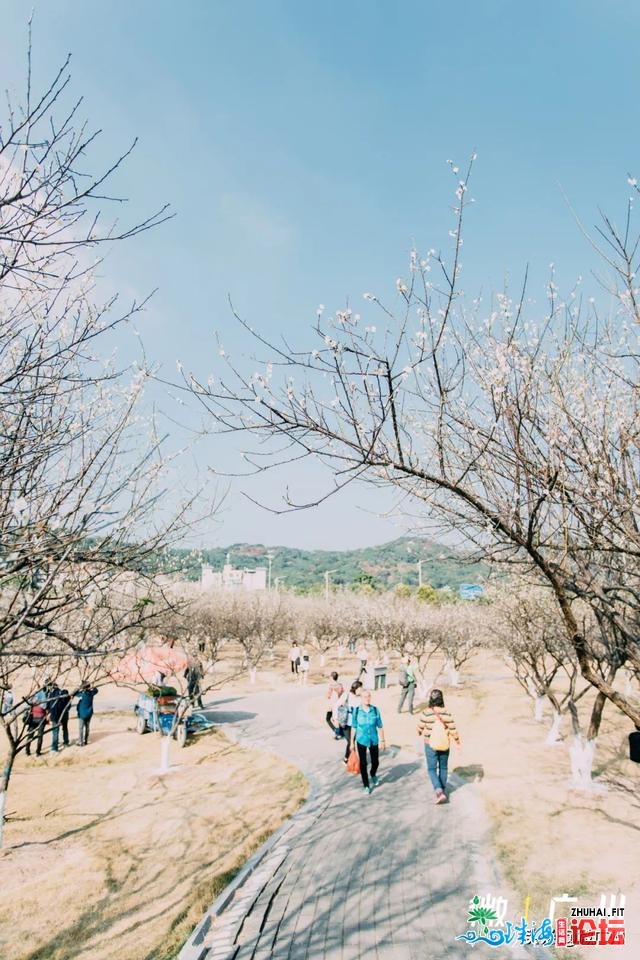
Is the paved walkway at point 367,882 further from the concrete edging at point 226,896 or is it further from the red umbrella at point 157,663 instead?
the red umbrella at point 157,663

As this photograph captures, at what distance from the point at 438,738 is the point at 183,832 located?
4111 millimetres

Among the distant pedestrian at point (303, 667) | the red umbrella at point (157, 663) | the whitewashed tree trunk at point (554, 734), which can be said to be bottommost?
the distant pedestrian at point (303, 667)

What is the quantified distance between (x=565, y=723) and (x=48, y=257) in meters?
19.4

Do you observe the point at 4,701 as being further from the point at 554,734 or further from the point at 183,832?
the point at 554,734

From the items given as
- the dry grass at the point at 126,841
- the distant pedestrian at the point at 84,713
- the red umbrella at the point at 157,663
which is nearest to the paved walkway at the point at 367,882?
the dry grass at the point at 126,841

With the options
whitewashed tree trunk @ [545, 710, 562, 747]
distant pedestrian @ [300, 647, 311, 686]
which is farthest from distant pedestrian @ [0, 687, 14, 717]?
distant pedestrian @ [300, 647, 311, 686]

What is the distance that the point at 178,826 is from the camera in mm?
9055

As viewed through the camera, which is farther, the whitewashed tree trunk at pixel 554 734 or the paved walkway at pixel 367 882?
the whitewashed tree trunk at pixel 554 734

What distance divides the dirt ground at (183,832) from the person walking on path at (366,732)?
4.20ft

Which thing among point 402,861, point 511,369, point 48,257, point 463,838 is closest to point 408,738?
point 463,838

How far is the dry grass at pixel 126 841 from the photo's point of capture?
5969 millimetres

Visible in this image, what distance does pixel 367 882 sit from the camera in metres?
6.54

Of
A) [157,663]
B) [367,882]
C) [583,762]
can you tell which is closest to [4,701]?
[157,663]

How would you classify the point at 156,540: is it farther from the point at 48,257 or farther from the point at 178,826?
the point at 178,826
